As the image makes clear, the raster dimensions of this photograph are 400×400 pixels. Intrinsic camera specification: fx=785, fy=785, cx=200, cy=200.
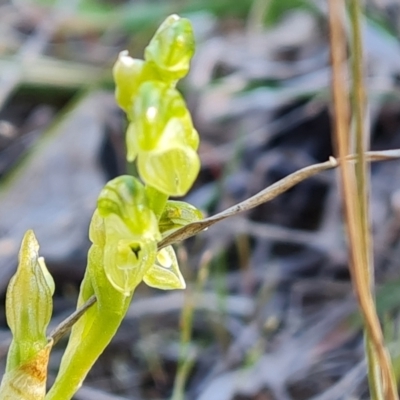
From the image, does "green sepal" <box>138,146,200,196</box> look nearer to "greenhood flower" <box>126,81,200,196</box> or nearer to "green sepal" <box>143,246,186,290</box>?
"greenhood flower" <box>126,81,200,196</box>

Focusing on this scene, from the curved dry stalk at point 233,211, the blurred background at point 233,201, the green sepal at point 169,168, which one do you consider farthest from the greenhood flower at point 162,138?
the blurred background at point 233,201

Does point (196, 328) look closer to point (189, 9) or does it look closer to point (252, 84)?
point (252, 84)

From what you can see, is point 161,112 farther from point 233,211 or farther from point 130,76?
point 233,211

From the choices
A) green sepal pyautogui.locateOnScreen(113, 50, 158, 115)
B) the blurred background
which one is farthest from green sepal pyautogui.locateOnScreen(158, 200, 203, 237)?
the blurred background

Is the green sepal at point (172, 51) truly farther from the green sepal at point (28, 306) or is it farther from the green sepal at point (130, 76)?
the green sepal at point (28, 306)

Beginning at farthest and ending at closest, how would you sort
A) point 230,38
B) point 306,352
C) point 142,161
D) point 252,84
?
point 230,38
point 252,84
point 306,352
point 142,161

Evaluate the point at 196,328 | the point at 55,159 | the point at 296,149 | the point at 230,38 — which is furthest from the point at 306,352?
the point at 230,38

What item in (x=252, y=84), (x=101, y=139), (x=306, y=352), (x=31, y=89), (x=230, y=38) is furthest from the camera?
(x=230, y=38)

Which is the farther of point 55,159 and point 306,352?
point 55,159
